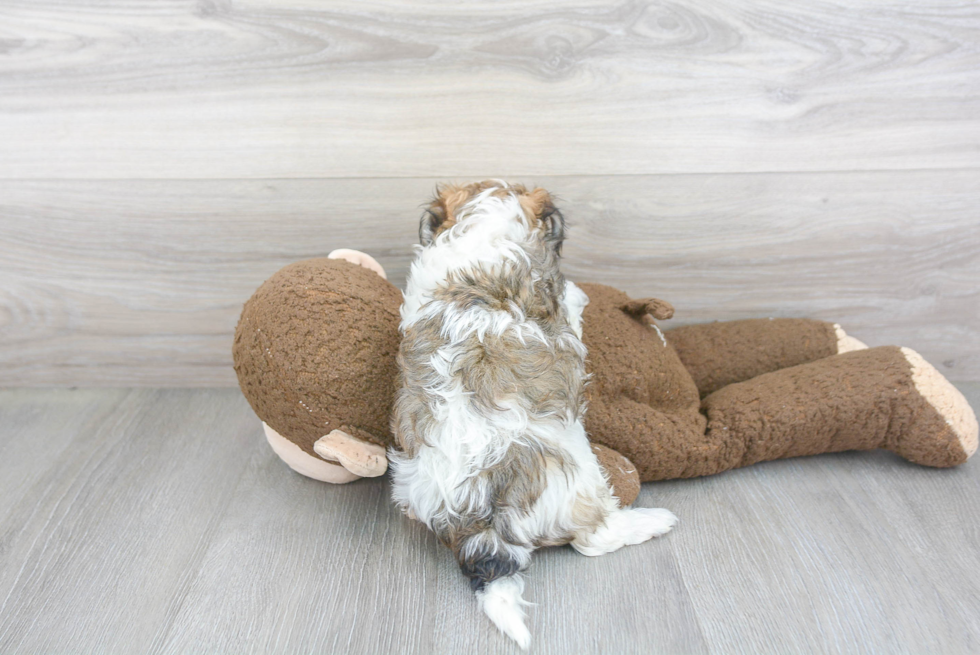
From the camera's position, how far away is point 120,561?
1.30 m

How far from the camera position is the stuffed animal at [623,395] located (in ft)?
4.19

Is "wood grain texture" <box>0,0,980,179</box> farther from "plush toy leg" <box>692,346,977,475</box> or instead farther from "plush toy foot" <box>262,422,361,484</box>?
"plush toy foot" <box>262,422,361,484</box>

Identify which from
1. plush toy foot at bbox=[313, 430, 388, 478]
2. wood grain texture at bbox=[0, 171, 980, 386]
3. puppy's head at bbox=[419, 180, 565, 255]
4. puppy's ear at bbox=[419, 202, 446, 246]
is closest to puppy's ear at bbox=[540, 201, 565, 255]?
puppy's head at bbox=[419, 180, 565, 255]

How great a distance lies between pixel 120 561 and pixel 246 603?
1.06 ft

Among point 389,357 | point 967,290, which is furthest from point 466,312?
point 967,290

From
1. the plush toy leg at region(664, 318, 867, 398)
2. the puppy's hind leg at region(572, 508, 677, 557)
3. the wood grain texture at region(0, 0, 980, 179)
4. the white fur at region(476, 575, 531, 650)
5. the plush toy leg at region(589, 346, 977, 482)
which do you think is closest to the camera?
the white fur at region(476, 575, 531, 650)

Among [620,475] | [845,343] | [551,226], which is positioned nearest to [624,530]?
[620,475]

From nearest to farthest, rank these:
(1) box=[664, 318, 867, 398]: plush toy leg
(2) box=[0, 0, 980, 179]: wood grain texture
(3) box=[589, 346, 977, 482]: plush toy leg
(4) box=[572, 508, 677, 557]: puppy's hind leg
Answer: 1. (4) box=[572, 508, 677, 557]: puppy's hind leg
2. (3) box=[589, 346, 977, 482]: plush toy leg
3. (2) box=[0, 0, 980, 179]: wood grain texture
4. (1) box=[664, 318, 867, 398]: plush toy leg

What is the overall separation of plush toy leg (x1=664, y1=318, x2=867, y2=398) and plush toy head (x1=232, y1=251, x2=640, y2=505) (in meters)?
0.42

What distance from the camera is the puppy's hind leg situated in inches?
49.1

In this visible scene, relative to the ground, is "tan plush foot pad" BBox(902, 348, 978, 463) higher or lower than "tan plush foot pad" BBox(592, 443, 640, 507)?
higher

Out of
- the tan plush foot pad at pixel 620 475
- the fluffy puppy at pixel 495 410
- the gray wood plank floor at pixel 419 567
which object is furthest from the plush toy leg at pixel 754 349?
the fluffy puppy at pixel 495 410

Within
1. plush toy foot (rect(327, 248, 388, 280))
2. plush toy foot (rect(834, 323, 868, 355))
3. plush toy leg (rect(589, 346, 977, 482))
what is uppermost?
plush toy foot (rect(327, 248, 388, 280))

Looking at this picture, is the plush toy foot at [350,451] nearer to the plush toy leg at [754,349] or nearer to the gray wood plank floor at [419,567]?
the gray wood plank floor at [419,567]
